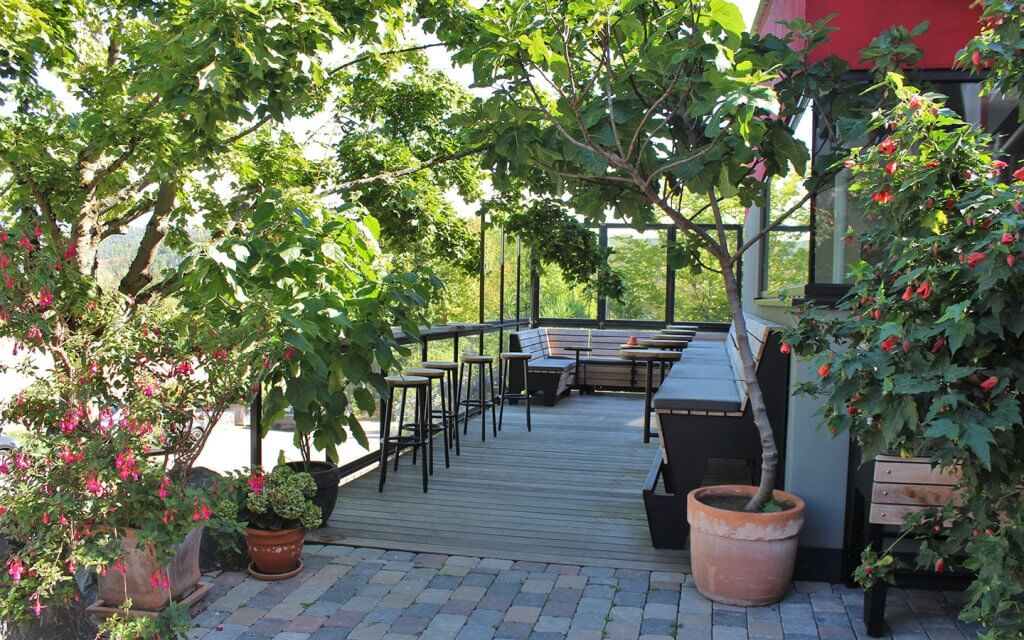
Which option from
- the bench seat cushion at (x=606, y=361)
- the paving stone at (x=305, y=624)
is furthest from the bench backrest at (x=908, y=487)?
the bench seat cushion at (x=606, y=361)

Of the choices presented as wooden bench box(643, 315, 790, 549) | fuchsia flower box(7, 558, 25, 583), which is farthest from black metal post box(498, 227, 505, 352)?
→ fuchsia flower box(7, 558, 25, 583)

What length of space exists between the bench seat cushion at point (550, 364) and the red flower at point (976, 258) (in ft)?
24.3

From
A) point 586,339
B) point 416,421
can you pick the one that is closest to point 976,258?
point 416,421

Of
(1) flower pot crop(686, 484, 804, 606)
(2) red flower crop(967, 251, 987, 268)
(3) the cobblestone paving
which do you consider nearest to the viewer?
(2) red flower crop(967, 251, 987, 268)

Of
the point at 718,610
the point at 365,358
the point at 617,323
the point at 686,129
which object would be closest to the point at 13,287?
the point at 365,358

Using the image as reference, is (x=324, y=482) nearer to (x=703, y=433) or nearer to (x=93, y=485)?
(x=93, y=485)

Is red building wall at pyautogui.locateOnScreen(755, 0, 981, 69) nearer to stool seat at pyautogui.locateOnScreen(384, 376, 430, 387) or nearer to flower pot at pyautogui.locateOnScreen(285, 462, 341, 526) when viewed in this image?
stool seat at pyautogui.locateOnScreen(384, 376, 430, 387)

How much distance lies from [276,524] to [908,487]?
2.57 m

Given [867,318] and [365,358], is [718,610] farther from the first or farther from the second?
[365,358]

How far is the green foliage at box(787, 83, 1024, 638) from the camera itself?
198cm

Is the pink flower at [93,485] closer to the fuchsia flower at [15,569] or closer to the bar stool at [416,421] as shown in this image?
the fuchsia flower at [15,569]

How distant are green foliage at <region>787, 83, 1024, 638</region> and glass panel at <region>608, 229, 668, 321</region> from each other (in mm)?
8479

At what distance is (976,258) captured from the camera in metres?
1.96

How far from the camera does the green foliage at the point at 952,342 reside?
6.49ft
